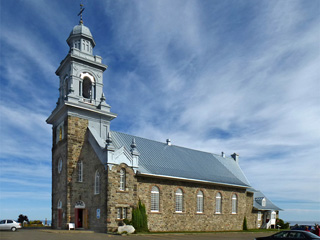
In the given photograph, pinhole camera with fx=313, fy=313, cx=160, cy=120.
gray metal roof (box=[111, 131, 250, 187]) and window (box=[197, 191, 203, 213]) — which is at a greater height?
gray metal roof (box=[111, 131, 250, 187])

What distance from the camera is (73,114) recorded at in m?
29.4

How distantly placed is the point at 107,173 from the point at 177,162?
37.0 ft

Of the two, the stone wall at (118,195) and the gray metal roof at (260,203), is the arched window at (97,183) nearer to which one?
the stone wall at (118,195)

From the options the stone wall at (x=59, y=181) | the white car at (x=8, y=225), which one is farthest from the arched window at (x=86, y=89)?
the white car at (x=8, y=225)

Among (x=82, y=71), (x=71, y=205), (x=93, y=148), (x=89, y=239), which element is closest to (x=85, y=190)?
(x=71, y=205)

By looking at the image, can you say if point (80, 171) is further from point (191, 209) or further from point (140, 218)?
point (191, 209)

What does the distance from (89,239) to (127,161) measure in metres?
8.74

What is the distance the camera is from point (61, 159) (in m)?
30.5

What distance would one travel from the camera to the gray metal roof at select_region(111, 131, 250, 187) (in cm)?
3151

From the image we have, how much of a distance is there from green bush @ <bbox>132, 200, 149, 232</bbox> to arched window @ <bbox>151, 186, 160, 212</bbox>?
177cm

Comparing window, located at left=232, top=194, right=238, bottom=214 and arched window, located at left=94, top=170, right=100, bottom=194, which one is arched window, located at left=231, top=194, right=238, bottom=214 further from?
arched window, located at left=94, top=170, right=100, bottom=194

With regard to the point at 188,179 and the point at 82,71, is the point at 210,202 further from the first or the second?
the point at 82,71

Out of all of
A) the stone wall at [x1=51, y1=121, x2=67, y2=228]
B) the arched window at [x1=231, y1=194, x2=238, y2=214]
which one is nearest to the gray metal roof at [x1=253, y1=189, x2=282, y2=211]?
the arched window at [x1=231, y1=194, x2=238, y2=214]

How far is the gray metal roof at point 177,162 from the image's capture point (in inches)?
1240
